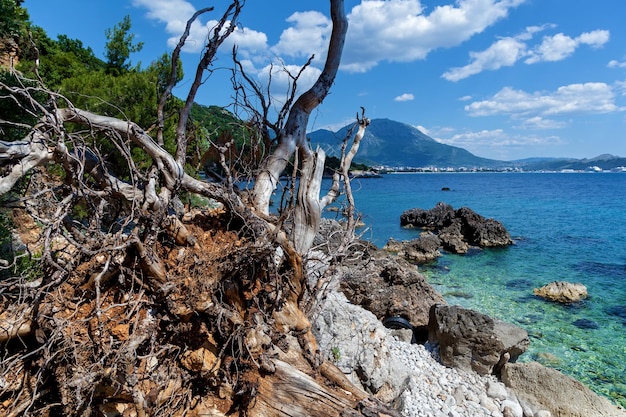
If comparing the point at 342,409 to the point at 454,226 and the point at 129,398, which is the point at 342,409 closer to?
the point at 129,398

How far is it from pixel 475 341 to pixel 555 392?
63.2 inches

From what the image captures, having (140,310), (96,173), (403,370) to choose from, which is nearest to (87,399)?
(140,310)

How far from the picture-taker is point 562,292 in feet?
46.5

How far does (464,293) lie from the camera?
48.6 ft

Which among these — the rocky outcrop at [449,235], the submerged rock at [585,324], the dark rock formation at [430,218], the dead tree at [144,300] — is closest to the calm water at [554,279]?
the submerged rock at [585,324]

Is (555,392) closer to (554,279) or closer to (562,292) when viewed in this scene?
(562,292)

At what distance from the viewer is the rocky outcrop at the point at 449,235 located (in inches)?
823

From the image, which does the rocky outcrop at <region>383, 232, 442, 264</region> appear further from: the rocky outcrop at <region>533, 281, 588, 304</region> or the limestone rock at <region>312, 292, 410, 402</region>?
the limestone rock at <region>312, 292, 410, 402</region>

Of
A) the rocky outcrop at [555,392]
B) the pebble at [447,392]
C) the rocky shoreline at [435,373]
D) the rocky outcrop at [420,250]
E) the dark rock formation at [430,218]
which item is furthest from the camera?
the dark rock formation at [430,218]

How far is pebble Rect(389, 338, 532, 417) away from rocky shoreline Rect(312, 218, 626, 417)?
0.02 metres

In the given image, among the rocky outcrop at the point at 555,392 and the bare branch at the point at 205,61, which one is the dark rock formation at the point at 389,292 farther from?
the bare branch at the point at 205,61

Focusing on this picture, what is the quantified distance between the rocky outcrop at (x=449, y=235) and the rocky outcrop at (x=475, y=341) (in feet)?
38.5

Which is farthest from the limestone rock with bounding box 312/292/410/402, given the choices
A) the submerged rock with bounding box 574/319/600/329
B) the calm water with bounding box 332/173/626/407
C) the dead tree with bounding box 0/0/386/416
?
the submerged rock with bounding box 574/319/600/329

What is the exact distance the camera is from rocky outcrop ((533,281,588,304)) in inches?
550
